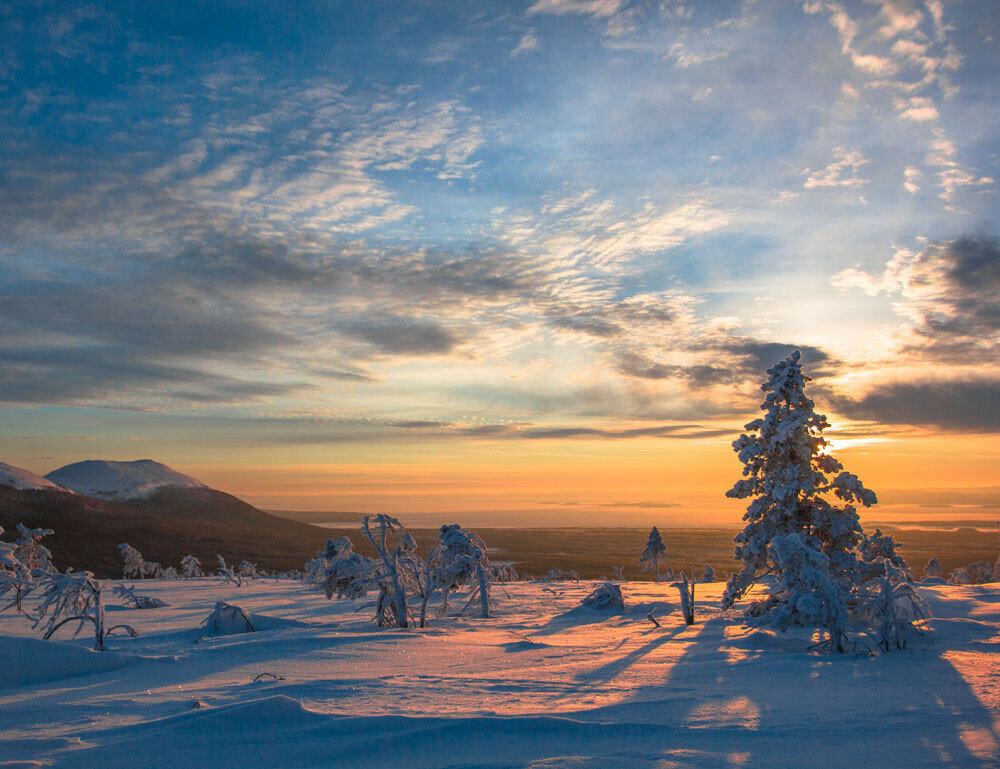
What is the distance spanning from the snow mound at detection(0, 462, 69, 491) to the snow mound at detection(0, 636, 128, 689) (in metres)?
159

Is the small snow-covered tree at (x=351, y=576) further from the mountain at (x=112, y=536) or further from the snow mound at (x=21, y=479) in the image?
the snow mound at (x=21, y=479)

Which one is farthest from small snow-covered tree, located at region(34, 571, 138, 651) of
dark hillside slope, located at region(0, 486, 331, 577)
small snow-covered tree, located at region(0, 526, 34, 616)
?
dark hillside slope, located at region(0, 486, 331, 577)

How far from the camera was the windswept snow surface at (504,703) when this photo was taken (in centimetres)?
726

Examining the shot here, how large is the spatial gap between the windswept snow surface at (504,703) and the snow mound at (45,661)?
0.03 meters

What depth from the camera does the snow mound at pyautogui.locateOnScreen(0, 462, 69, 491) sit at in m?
135

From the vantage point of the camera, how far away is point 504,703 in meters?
9.77

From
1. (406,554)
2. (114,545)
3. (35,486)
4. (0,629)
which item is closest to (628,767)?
(406,554)

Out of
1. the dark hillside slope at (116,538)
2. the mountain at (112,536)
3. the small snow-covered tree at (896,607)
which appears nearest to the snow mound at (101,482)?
the mountain at (112,536)

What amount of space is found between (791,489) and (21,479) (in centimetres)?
17449

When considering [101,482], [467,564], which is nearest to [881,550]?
[467,564]

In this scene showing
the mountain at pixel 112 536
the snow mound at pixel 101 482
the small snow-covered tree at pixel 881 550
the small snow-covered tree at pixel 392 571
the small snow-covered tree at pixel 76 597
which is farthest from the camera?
the snow mound at pixel 101 482

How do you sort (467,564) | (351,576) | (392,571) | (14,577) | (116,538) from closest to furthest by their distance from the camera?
(14,577) < (392,571) < (351,576) < (467,564) < (116,538)

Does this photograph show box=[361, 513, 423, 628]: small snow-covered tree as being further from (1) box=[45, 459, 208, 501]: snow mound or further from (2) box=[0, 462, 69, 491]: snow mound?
(1) box=[45, 459, 208, 501]: snow mound

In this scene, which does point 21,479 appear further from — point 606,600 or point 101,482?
point 606,600
